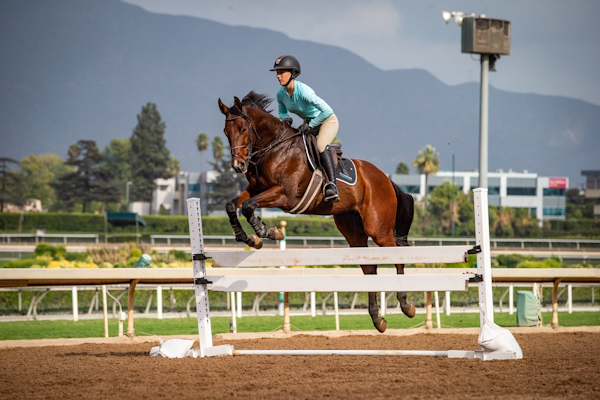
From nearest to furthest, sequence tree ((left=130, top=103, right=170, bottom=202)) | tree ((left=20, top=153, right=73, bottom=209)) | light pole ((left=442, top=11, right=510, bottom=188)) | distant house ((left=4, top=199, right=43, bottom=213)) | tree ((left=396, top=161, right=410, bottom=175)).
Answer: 1. light pole ((left=442, top=11, right=510, bottom=188))
2. distant house ((left=4, top=199, right=43, bottom=213))
3. tree ((left=130, top=103, right=170, bottom=202))
4. tree ((left=20, top=153, right=73, bottom=209))
5. tree ((left=396, top=161, right=410, bottom=175))

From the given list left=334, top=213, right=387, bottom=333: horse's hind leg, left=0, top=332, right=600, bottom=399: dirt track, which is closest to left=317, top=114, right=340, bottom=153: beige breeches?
left=334, top=213, right=387, bottom=333: horse's hind leg

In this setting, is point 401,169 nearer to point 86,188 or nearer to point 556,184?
point 556,184

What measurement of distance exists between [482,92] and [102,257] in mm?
13007

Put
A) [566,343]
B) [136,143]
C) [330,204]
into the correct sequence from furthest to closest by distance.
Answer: [136,143] < [566,343] < [330,204]

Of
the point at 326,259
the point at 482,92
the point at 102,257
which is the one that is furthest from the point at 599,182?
the point at 326,259

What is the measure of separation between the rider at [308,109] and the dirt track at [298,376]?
5.66 ft

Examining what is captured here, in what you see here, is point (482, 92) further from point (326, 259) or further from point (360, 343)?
point (326, 259)

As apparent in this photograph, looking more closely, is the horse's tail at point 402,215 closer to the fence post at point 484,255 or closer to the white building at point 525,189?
the fence post at point 484,255

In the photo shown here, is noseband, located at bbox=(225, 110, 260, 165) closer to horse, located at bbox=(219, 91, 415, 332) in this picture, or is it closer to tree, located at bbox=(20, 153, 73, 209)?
horse, located at bbox=(219, 91, 415, 332)

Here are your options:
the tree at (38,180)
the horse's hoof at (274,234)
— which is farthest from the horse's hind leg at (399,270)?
the tree at (38,180)

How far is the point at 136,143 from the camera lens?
310ft

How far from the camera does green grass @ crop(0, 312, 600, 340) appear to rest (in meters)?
9.58

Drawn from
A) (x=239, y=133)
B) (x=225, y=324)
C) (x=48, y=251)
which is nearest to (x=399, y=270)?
(x=239, y=133)

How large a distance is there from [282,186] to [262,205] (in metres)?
0.35
